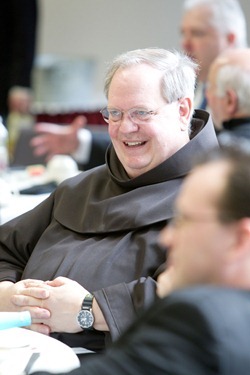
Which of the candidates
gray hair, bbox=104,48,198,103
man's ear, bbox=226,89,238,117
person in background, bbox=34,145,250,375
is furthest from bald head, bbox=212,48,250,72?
person in background, bbox=34,145,250,375

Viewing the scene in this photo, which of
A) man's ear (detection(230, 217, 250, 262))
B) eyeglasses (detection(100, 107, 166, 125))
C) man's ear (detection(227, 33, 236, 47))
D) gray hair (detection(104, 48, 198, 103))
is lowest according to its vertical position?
man's ear (detection(227, 33, 236, 47))

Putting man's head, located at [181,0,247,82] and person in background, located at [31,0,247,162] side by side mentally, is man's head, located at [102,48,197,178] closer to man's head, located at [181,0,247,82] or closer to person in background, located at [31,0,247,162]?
person in background, located at [31,0,247,162]

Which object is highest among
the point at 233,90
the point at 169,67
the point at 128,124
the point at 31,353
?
the point at 169,67

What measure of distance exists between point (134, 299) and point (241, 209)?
3.57 ft

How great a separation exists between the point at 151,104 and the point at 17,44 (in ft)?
24.0

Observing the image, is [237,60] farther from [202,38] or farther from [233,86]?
[202,38]

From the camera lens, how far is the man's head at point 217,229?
4.19ft

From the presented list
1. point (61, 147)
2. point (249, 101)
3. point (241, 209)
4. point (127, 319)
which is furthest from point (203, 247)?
point (61, 147)

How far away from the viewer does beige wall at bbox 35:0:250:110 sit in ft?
30.0

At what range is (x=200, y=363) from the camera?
116 cm

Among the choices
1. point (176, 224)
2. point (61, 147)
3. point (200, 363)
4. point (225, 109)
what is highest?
point (176, 224)

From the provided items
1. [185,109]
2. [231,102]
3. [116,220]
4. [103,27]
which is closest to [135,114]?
[185,109]

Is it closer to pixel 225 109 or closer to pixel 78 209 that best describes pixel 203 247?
pixel 78 209

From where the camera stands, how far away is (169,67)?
2.73 m
